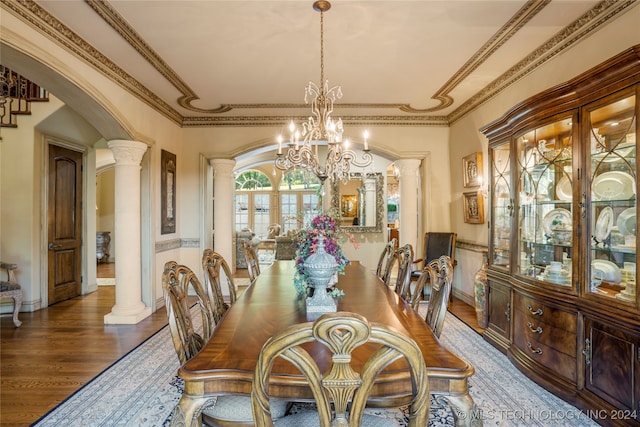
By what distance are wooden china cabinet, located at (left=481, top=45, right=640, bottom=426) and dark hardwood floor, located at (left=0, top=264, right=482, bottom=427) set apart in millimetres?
1273

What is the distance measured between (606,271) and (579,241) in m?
0.23

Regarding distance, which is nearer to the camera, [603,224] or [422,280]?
[422,280]

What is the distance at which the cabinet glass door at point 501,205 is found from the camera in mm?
3184

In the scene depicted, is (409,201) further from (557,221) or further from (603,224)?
(603,224)

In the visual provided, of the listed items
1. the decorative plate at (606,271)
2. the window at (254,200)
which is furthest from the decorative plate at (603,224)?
the window at (254,200)

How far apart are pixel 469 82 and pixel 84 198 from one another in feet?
20.0

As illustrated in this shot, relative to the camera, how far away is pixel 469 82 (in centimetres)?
412

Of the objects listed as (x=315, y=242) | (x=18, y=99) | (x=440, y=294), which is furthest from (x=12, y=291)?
(x=440, y=294)

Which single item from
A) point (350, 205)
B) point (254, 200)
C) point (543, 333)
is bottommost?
point (543, 333)

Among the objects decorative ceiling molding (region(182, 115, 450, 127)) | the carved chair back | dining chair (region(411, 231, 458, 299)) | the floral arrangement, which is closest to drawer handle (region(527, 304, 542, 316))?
the floral arrangement

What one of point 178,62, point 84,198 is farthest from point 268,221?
point 178,62

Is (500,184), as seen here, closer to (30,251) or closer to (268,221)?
(30,251)

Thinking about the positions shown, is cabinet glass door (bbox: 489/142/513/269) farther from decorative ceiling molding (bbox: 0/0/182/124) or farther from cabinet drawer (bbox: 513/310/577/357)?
decorative ceiling molding (bbox: 0/0/182/124)

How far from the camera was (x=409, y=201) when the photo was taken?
568 centimetres
